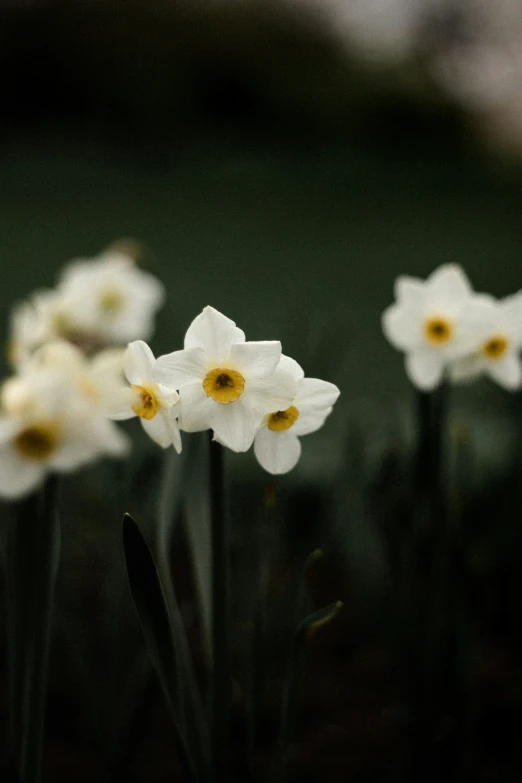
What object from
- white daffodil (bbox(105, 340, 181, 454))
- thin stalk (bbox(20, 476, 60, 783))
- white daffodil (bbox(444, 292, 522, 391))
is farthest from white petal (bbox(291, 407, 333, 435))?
white daffodil (bbox(444, 292, 522, 391))

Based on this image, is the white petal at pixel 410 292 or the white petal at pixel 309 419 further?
the white petal at pixel 410 292

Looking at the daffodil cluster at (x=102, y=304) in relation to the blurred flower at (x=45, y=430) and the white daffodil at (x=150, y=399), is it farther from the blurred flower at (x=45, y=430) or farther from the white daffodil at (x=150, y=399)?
the blurred flower at (x=45, y=430)

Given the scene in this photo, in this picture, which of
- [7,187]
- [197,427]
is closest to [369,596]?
[197,427]

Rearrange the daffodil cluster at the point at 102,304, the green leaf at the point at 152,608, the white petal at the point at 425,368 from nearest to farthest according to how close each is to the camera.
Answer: the green leaf at the point at 152,608 → the white petal at the point at 425,368 → the daffodil cluster at the point at 102,304

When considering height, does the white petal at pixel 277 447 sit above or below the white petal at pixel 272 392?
below

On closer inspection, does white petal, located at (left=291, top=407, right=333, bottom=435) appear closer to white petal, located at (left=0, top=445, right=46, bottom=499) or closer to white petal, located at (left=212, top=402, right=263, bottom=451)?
white petal, located at (left=212, top=402, right=263, bottom=451)

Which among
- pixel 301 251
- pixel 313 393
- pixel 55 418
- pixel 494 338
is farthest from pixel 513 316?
pixel 301 251

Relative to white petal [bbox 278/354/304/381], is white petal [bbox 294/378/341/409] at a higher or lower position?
lower

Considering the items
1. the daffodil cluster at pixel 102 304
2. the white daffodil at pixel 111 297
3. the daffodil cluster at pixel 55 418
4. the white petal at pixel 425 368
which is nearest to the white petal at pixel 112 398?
the daffodil cluster at pixel 55 418
